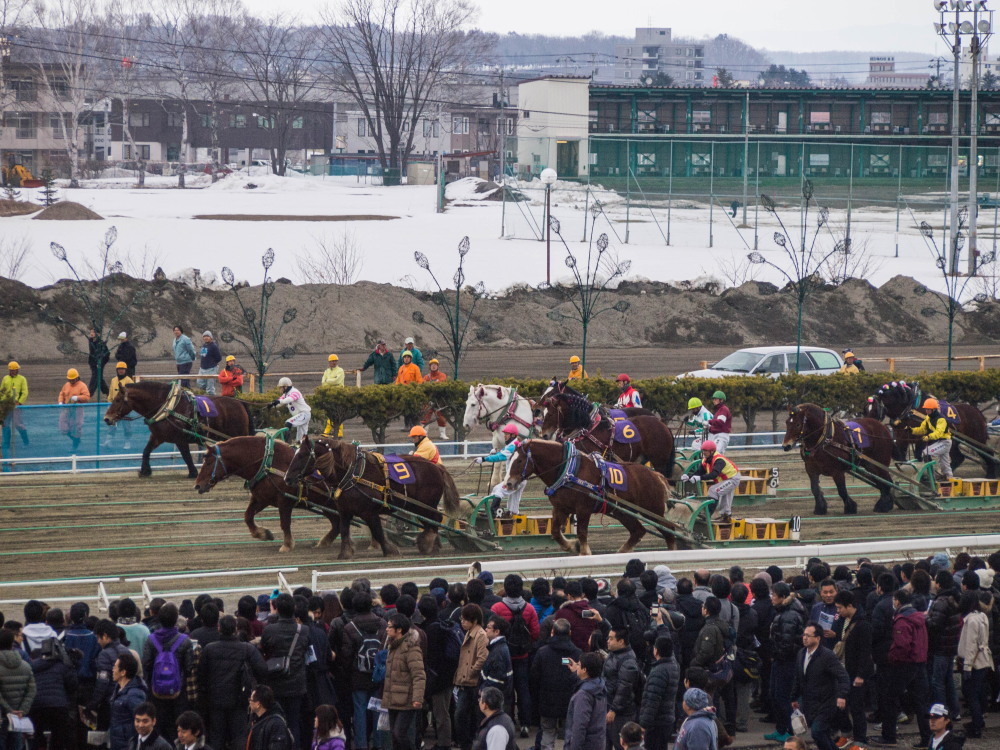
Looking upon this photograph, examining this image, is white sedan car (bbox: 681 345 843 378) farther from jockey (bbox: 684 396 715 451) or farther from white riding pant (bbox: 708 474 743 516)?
white riding pant (bbox: 708 474 743 516)

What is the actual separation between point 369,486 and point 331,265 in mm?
30025

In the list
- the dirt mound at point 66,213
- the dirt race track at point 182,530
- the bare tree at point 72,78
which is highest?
the bare tree at point 72,78

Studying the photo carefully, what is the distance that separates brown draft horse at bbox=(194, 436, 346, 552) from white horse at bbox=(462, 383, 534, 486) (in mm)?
2830

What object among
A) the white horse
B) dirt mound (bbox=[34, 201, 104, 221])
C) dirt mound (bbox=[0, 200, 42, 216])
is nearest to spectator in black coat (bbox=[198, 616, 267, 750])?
the white horse

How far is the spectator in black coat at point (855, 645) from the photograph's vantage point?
408 inches

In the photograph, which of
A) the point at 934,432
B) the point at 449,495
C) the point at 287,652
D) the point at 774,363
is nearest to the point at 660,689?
the point at 287,652

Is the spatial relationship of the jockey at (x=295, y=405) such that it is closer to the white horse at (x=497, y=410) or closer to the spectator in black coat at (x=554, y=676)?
the white horse at (x=497, y=410)

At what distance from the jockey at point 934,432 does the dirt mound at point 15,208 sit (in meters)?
42.7

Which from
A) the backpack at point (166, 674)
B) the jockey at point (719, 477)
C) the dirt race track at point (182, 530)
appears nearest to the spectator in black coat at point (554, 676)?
the backpack at point (166, 674)

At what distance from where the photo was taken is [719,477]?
16.6 m

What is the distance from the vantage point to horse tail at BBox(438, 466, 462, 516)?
52.6ft

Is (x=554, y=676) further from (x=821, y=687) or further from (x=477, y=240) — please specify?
(x=477, y=240)

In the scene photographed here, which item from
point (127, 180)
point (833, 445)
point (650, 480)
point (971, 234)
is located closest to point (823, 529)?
point (833, 445)

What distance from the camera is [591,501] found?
613 inches
